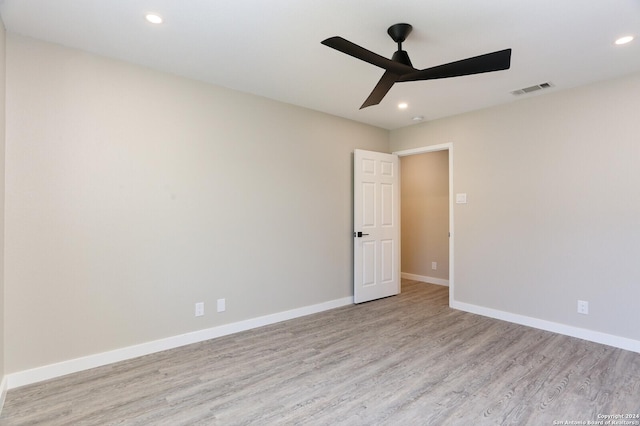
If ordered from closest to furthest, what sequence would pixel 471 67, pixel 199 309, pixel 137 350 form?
pixel 471 67, pixel 137 350, pixel 199 309

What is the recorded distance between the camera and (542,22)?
7.46 ft

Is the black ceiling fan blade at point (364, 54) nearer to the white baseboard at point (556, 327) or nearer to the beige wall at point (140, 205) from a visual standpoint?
the beige wall at point (140, 205)

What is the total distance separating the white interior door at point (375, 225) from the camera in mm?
4582

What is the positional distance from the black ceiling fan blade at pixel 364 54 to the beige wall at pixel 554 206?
2.29 m

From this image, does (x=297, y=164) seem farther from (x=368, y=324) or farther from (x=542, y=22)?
(x=542, y=22)

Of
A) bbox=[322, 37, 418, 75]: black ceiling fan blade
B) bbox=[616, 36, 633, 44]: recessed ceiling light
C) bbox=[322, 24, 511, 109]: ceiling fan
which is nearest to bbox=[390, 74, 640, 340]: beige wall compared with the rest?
bbox=[616, 36, 633, 44]: recessed ceiling light

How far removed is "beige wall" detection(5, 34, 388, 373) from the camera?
97.7 inches

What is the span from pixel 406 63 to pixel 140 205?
2.48 m

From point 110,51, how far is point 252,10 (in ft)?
4.51

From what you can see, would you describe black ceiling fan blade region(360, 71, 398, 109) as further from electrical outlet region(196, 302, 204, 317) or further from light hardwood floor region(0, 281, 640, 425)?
electrical outlet region(196, 302, 204, 317)

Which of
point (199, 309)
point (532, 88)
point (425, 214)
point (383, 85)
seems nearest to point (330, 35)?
point (383, 85)

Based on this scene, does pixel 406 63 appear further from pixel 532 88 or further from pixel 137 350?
pixel 137 350

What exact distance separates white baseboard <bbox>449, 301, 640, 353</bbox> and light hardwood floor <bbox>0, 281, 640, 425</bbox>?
100 mm

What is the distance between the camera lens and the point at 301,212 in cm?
410
